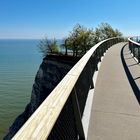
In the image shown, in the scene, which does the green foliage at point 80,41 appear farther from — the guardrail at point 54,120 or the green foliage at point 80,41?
the guardrail at point 54,120

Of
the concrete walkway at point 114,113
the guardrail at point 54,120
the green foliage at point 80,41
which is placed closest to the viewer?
the guardrail at point 54,120

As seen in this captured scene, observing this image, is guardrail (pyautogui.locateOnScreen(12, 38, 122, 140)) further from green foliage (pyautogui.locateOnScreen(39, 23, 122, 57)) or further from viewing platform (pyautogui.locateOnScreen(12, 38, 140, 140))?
green foliage (pyautogui.locateOnScreen(39, 23, 122, 57))

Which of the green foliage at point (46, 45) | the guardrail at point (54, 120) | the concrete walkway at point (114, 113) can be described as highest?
the green foliage at point (46, 45)

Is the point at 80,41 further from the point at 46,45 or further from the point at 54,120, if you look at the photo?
the point at 54,120

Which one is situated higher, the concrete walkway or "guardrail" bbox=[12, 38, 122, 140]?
"guardrail" bbox=[12, 38, 122, 140]

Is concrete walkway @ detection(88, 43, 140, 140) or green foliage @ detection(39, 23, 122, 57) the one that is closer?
concrete walkway @ detection(88, 43, 140, 140)

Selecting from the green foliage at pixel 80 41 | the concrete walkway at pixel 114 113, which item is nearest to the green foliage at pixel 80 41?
the green foliage at pixel 80 41

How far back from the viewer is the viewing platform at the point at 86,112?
238cm

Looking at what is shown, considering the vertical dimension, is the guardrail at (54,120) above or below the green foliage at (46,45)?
below

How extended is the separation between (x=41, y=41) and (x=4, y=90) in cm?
1678

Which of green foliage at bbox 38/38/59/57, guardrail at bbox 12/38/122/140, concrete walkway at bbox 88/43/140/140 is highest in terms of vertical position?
green foliage at bbox 38/38/59/57

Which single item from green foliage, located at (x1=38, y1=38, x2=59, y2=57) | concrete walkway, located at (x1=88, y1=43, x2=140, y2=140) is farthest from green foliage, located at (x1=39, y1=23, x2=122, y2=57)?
concrete walkway, located at (x1=88, y1=43, x2=140, y2=140)

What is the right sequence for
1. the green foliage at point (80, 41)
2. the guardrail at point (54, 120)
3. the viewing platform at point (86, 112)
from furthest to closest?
the green foliage at point (80, 41), the viewing platform at point (86, 112), the guardrail at point (54, 120)

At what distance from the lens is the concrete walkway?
503cm
